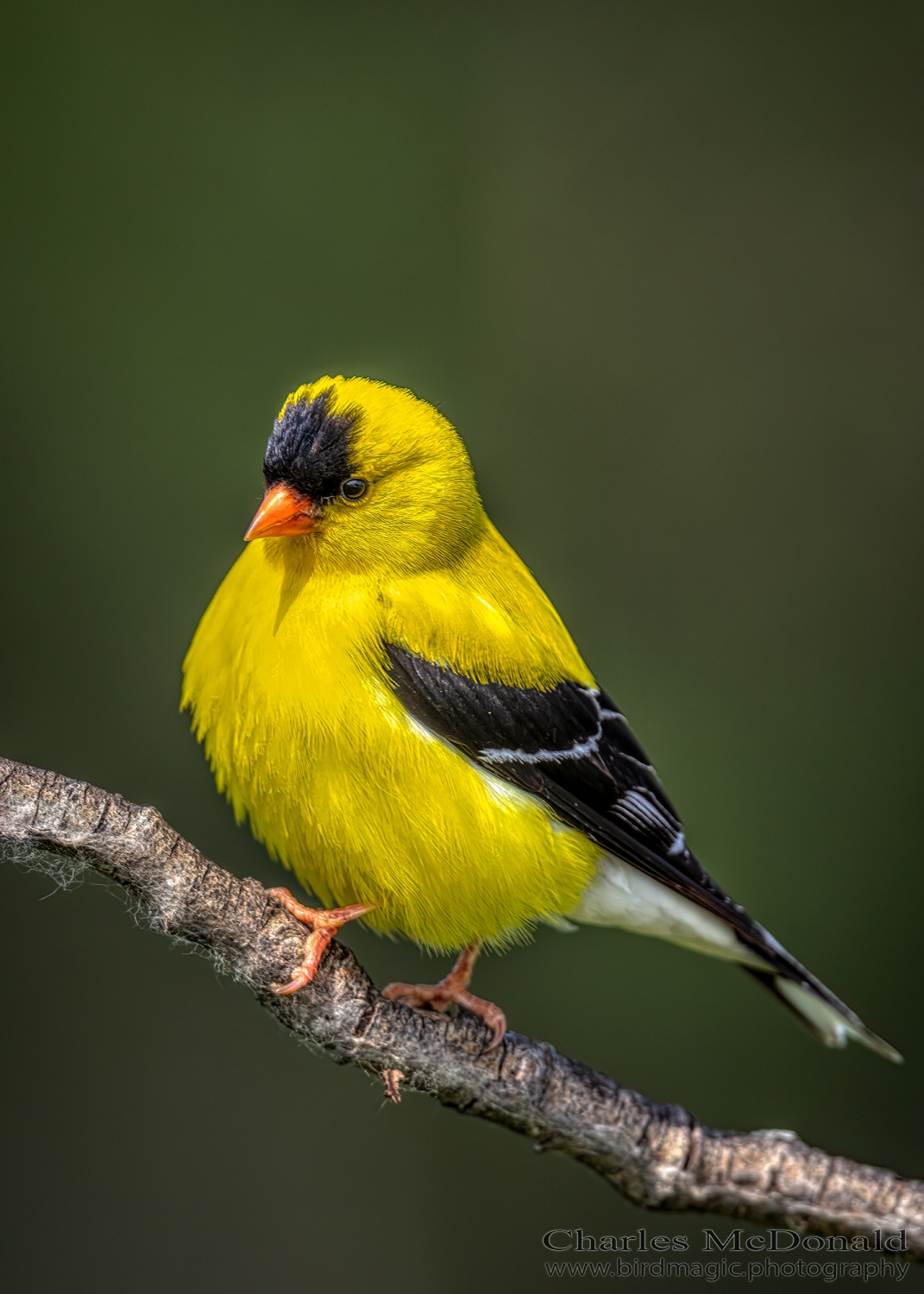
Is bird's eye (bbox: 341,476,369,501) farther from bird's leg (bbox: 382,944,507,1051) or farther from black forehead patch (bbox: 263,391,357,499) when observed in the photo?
bird's leg (bbox: 382,944,507,1051)

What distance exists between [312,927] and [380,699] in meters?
0.40

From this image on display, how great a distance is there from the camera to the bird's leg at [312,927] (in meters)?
1.79

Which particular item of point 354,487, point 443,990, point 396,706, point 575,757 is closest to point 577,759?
point 575,757

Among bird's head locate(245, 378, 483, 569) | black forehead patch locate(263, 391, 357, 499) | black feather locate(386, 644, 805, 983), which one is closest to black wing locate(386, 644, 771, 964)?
black feather locate(386, 644, 805, 983)

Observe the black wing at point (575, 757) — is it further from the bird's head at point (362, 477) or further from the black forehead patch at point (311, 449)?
the black forehead patch at point (311, 449)

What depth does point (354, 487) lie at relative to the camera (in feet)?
6.70

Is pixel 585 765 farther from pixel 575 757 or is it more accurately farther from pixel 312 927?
pixel 312 927

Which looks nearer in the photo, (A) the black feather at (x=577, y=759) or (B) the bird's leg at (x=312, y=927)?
(B) the bird's leg at (x=312, y=927)

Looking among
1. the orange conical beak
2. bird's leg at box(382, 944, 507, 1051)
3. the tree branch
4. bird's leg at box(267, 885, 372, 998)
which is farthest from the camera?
bird's leg at box(382, 944, 507, 1051)

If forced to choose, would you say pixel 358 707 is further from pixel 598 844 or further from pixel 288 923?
pixel 598 844

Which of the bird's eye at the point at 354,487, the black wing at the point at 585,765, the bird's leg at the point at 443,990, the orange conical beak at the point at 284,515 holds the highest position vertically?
the bird's eye at the point at 354,487

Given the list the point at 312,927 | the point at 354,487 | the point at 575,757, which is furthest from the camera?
the point at 575,757

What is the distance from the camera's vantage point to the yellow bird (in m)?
1.95

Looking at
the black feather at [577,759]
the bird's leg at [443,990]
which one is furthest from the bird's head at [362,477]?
the bird's leg at [443,990]
